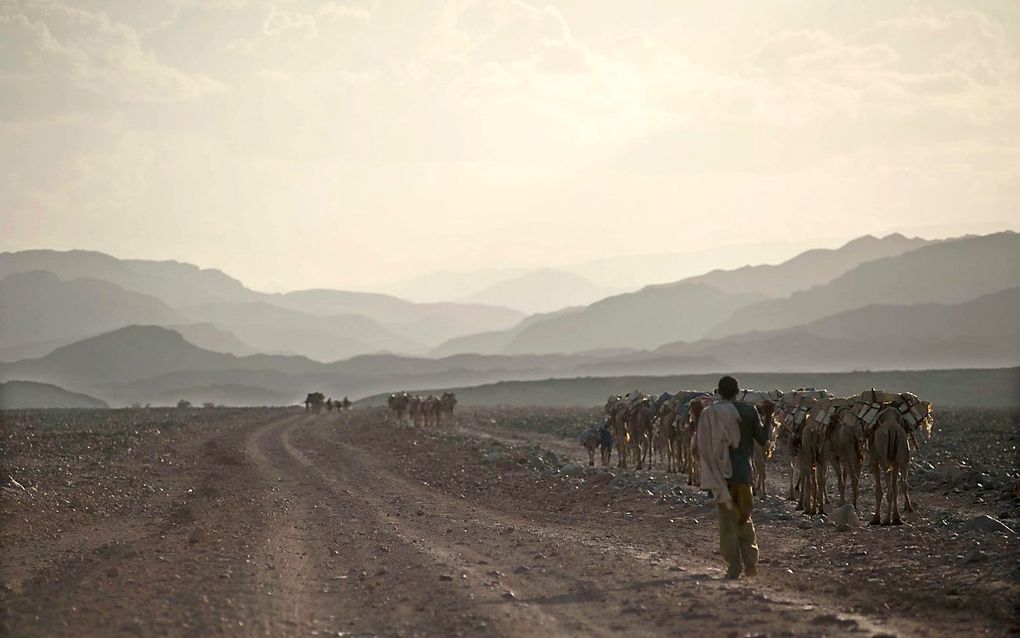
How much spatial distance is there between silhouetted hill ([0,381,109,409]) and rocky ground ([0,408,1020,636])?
128 metres

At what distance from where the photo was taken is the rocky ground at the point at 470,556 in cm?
1080

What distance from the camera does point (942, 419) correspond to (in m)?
52.8

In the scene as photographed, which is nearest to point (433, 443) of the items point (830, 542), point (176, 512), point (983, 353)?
point (176, 512)

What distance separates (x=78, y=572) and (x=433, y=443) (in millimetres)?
25561

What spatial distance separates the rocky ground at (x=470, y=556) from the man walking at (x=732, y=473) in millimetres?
373

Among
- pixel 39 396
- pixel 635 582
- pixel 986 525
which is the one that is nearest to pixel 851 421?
pixel 986 525

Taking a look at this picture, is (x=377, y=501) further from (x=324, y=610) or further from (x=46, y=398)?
(x=46, y=398)

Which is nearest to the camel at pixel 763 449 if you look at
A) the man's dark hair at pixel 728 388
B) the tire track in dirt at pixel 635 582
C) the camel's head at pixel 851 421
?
the camel's head at pixel 851 421

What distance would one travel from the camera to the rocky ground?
10.8 meters

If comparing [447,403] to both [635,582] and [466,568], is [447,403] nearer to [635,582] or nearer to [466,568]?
[466,568]

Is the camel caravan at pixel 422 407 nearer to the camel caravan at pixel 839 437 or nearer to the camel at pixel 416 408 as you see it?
the camel at pixel 416 408

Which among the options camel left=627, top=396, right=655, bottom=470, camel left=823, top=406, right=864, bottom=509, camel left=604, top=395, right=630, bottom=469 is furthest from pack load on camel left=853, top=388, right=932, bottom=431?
camel left=604, top=395, right=630, bottom=469

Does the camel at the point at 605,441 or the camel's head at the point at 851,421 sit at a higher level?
the camel's head at the point at 851,421

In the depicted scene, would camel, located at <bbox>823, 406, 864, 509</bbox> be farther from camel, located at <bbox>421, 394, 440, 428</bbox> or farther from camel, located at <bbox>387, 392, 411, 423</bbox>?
camel, located at <bbox>387, 392, 411, 423</bbox>
